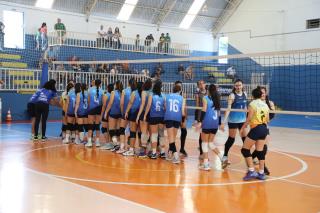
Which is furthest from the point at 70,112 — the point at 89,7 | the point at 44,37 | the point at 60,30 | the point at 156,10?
the point at 156,10

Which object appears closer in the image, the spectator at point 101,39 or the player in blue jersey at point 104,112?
the player in blue jersey at point 104,112

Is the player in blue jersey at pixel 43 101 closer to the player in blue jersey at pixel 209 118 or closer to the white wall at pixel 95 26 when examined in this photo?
the player in blue jersey at pixel 209 118

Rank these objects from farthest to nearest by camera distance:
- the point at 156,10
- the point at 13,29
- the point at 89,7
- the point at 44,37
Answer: the point at 156,10, the point at 89,7, the point at 13,29, the point at 44,37

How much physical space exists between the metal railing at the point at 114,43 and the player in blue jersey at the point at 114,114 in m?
14.0

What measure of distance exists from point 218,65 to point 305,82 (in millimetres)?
5695

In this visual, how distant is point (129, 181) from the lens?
6.98 metres

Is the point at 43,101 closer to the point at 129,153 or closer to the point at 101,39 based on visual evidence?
the point at 129,153

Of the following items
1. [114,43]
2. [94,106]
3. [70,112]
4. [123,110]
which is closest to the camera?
[123,110]

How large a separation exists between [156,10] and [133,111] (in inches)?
858

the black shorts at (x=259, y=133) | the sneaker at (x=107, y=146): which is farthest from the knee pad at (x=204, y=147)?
the sneaker at (x=107, y=146)

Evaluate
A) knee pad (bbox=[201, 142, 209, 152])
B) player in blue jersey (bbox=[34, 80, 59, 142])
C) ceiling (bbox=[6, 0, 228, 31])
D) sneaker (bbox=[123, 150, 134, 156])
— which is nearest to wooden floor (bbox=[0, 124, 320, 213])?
sneaker (bbox=[123, 150, 134, 156])

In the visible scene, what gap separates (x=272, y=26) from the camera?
99.7ft

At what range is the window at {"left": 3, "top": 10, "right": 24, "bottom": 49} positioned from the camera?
77.0 ft

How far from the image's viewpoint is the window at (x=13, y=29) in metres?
23.5
